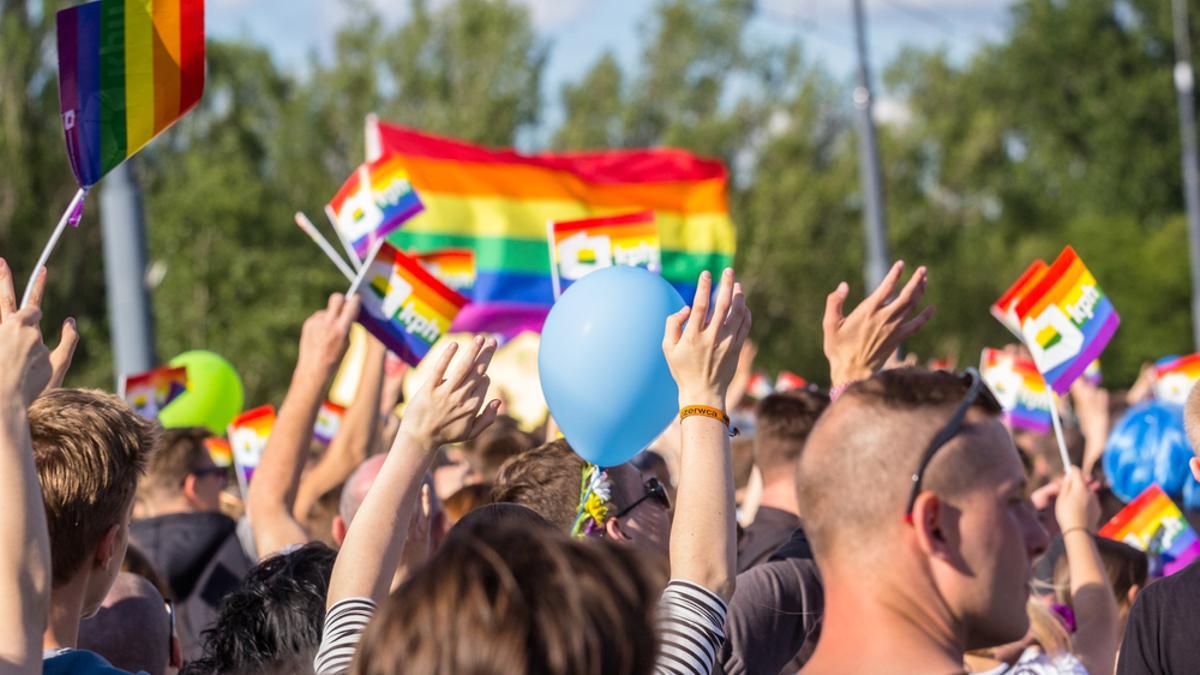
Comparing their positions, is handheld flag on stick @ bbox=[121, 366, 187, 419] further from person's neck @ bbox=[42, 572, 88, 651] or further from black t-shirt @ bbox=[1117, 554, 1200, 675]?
black t-shirt @ bbox=[1117, 554, 1200, 675]

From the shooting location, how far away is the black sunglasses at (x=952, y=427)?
89.9 inches

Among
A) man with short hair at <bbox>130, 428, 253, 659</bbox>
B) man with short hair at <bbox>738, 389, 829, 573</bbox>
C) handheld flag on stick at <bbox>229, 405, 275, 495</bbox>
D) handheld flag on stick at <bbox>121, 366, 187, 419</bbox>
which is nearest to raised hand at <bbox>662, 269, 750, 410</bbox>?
man with short hair at <bbox>738, 389, 829, 573</bbox>

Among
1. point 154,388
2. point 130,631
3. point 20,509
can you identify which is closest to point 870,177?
point 154,388

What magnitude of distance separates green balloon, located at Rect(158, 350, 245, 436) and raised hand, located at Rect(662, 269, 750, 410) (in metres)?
5.18

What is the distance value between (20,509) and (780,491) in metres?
2.75

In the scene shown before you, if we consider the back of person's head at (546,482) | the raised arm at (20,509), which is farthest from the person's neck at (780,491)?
the raised arm at (20,509)

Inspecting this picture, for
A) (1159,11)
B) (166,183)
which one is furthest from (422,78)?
(1159,11)

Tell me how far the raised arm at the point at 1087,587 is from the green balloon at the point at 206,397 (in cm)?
463

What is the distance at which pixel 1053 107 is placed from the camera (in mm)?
49094

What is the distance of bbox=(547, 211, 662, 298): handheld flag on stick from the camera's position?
5570 mm

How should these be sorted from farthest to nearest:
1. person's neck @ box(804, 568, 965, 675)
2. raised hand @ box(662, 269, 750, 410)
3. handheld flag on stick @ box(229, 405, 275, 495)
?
handheld flag on stick @ box(229, 405, 275, 495), raised hand @ box(662, 269, 750, 410), person's neck @ box(804, 568, 965, 675)

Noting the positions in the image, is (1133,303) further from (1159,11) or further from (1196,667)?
(1196,667)

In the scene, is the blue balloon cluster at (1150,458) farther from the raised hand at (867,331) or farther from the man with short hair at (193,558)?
the man with short hair at (193,558)

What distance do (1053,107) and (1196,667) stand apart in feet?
158
